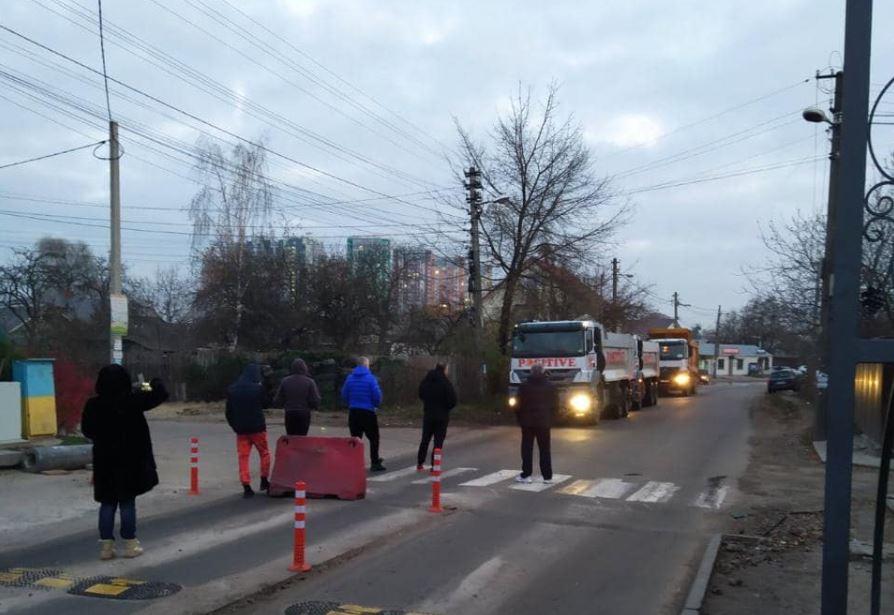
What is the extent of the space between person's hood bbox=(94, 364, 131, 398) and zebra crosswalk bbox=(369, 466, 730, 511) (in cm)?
600

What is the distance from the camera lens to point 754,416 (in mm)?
30203

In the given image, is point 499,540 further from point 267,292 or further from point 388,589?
point 267,292

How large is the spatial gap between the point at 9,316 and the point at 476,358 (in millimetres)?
38041

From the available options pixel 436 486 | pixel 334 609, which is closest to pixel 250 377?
pixel 436 486

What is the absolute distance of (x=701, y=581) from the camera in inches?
285

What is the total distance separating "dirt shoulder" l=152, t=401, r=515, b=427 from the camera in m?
25.1

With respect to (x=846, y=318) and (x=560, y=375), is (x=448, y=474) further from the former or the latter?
(x=846, y=318)

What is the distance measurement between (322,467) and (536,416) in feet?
11.5

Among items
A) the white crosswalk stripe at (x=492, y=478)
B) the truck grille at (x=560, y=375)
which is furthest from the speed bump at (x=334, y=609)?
the truck grille at (x=560, y=375)

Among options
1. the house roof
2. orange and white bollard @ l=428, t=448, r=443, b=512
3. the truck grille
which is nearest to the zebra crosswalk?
orange and white bollard @ l=428, t=448, r=443, b=512

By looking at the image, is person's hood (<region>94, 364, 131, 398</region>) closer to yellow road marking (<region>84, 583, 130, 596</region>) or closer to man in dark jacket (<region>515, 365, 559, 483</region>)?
yellow road marking (<region>84, 583, 130, 596</region>)

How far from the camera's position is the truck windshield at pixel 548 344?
23.5 metres

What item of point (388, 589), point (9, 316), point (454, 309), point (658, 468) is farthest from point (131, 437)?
point (9, 316)

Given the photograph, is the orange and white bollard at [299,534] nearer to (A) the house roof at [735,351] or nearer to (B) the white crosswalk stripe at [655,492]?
(B) the white crosswalk stripe at [655,492]
